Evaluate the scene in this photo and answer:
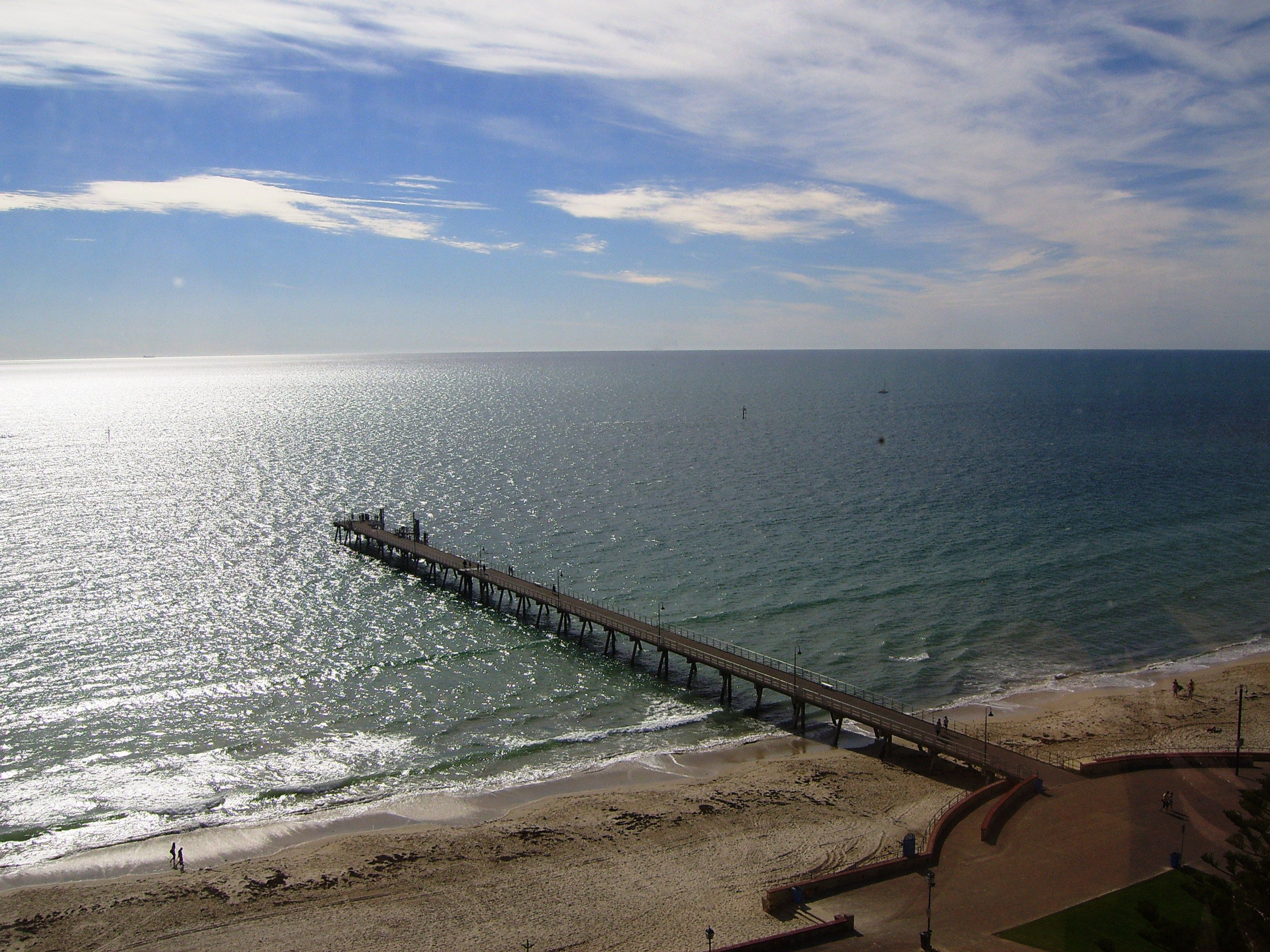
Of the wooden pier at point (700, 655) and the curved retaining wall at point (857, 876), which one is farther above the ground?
the wooden pier at point (700, 655)

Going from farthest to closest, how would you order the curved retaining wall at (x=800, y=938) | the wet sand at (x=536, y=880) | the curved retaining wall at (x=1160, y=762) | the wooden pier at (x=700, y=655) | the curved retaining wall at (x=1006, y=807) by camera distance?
the wooden pier at (x=700, y=655), the curved retaining wall at (x=1160, y=762), the curved retaining wall at (x=1006, y=807), the wet sand at (x=536, y=880), the curved retaining wall at (x=800, y=938)

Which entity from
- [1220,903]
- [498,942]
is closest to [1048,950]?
[1220,903]

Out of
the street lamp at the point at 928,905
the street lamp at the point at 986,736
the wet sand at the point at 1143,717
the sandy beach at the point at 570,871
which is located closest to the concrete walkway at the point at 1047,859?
the street lamp at the point at 928,905

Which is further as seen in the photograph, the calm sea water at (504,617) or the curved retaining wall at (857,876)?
the calm sea water at (504,617)

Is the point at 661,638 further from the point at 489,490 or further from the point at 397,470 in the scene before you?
the point at 397,470

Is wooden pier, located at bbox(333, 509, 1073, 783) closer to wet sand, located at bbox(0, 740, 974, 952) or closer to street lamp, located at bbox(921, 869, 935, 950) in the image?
wet sand, located at bbox(0, 740, 974, 952)

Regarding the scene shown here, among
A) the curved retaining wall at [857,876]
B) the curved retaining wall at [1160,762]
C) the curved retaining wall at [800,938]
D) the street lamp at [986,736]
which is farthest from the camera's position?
the street lamp at [986,736]

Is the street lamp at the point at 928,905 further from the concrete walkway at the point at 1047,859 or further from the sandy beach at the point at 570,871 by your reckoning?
A: the sandy beach at the point at 570,871

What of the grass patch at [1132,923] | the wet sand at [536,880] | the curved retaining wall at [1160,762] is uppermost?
the curved retaining wall at [1160,762]

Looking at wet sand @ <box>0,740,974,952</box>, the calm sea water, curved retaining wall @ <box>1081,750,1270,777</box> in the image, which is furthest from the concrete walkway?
the calm sea water
